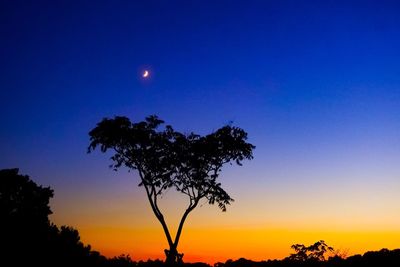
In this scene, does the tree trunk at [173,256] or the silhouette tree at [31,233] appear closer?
the silhouette tree at [31,233]

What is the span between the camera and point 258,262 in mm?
33469

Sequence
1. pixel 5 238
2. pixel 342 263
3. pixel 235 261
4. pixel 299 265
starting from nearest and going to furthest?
pixel 5 238 < pixel 342 263 < pixel 299 265 < pixel 235 261

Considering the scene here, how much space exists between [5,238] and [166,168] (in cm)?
1745

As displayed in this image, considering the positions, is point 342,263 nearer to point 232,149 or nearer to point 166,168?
point 232,149

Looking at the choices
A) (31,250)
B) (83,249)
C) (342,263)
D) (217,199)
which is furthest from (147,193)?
(342,263)

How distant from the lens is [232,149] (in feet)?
135

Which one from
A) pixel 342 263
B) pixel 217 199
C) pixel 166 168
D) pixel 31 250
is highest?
pixel 166 168

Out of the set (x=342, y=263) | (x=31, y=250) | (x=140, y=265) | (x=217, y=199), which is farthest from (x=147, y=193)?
(x=342, y=263)

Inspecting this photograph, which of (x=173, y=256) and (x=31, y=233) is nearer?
(x=31, y=233)

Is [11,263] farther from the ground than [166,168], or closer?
closer

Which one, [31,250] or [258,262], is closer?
[31,250]

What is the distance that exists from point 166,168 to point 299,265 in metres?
15.7

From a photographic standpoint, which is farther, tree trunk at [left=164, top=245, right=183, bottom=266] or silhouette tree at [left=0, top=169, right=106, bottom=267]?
tree trunk at [left=164, top=245, right=183, bottom=266]

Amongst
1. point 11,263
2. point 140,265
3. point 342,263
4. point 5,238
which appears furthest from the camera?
point 140,265
